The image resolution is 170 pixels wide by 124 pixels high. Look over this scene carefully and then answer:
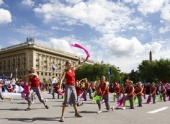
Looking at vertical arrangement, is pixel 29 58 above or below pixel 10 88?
above

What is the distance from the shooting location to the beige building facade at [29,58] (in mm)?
106000

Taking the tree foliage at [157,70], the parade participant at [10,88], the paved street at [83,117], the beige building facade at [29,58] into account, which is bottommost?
the paved street at [83,117]

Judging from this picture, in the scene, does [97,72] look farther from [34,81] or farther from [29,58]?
[34,81]

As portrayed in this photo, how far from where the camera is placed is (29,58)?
106 metres

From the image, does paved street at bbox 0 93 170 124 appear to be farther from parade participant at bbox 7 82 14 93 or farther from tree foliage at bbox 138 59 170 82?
tree foliage at bbox 138 59 170 82

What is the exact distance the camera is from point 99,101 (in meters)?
12.2

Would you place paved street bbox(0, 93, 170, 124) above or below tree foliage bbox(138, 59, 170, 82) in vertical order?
below

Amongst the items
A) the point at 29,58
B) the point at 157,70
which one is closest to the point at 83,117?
the point at 157,70

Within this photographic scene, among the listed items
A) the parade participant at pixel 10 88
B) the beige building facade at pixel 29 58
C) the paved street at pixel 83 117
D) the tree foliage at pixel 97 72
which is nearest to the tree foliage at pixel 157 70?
the tree foliage at pixel 97 72

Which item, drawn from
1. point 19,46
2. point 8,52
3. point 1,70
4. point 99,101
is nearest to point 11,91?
point 99,101

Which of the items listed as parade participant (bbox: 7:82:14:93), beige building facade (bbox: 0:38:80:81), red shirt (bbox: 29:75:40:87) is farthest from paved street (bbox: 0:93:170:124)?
beige building facade (bbox: 0:38:80:81)

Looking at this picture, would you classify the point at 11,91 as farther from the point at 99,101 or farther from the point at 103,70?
the point at 103,70

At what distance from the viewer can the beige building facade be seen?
106000 mm

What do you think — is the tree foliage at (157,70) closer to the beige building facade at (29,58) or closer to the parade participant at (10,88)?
the beige building facade at (29,58)
